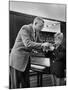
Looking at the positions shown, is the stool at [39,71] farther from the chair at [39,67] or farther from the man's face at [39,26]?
the man's face at [39,26]

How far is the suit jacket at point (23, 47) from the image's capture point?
2500 millimetres

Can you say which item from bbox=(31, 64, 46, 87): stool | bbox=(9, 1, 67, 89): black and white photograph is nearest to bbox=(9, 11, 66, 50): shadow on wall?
bbox=(9, 1, 67, 89): black and white photograph

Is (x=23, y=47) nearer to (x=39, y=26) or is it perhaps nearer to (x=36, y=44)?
(x=36, y=44)

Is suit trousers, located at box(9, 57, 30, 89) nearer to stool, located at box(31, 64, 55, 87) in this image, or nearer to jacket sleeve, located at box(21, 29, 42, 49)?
stool, located at box(31, 64, 55, 87)

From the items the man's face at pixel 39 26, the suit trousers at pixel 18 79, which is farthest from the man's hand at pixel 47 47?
the suit trousers at pixel 18 79

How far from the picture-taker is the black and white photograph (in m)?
2.50

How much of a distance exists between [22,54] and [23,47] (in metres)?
0.10

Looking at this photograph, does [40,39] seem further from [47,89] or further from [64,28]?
[47,89]

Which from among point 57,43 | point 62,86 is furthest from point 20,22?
point 62,86

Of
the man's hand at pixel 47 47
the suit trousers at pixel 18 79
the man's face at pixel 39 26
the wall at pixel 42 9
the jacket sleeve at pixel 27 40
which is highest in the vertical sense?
the wall at pixel 42 9

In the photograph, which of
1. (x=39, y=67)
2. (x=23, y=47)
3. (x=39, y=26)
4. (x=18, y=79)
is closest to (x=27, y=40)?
(x=23, y=47)

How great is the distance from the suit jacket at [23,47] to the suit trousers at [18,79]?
6 cm

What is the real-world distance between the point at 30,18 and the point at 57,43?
56cm

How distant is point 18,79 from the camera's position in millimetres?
2510
